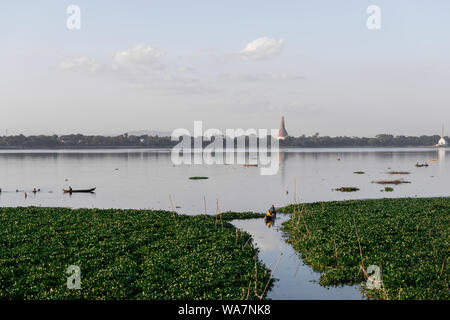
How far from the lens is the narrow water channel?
60.5 ft

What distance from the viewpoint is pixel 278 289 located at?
64.0 ft

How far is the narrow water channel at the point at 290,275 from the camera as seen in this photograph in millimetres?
18453

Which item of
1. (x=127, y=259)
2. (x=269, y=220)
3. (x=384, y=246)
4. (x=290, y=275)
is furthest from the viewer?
(x=269, y=220)

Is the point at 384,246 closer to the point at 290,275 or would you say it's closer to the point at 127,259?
the point at 290,275

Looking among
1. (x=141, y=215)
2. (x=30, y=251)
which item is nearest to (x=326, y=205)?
(x=141, y=215)

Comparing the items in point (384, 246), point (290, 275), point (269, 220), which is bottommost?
point (269, 220)

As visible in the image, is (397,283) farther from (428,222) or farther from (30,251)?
(30,251)

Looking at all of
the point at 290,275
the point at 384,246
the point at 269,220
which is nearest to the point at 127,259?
the point at 290,275

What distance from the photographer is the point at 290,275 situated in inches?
850

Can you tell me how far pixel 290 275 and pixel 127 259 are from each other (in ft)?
32.6

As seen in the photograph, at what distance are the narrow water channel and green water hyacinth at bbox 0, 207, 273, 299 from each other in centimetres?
98
